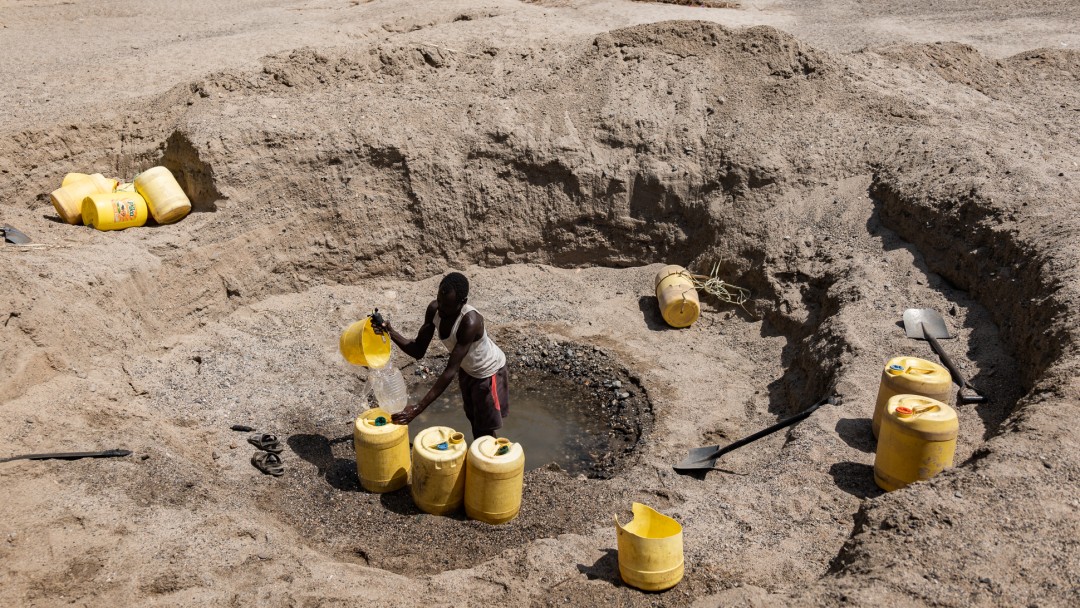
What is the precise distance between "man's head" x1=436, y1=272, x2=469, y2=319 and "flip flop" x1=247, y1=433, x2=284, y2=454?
1849 mm

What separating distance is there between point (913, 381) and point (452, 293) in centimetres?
313

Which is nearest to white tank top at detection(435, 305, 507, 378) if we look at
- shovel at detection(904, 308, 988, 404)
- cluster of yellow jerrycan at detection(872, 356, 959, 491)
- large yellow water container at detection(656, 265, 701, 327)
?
cluster of yellow jerrycan at detection(872, 356, 959, 491)

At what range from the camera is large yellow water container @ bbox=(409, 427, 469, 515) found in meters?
5.37

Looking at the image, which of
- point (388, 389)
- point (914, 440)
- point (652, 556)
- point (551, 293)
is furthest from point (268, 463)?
point (914, 440)

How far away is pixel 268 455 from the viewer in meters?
6.27

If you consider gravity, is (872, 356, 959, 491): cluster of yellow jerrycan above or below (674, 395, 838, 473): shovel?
above

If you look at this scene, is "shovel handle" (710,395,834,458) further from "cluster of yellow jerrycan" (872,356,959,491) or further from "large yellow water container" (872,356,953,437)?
"cluster of yellow jerrycan" (872,356,959,491)

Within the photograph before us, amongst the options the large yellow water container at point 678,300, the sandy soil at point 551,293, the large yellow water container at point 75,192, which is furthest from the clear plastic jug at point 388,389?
the large yellow water container at point 75,192

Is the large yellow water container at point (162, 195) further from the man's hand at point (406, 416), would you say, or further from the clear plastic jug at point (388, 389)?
the man's hand at point (406, 416)

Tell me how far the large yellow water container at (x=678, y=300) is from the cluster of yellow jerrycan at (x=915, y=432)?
3065 millimetres

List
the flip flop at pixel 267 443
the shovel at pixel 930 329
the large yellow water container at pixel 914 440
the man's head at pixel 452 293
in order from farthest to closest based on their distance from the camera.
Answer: the shovel at pixel 930 329
the flip flop at pixel 267 443
the man's head at pixel 452 293
the large yellow water container at pixel 914 440

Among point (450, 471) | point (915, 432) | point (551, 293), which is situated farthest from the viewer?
point (551, 293)

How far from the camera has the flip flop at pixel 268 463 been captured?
6113 mm

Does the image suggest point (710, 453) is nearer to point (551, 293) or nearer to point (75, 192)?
point (551, 293)
